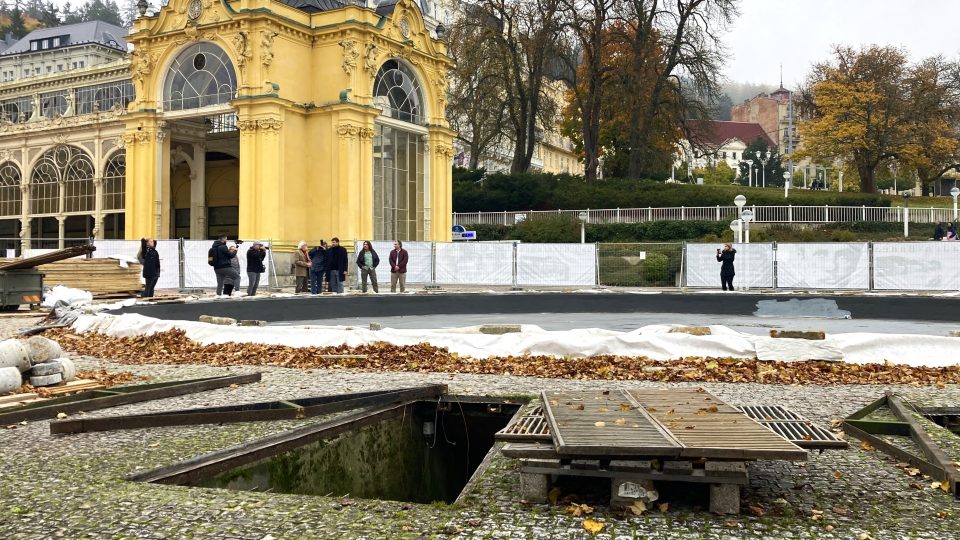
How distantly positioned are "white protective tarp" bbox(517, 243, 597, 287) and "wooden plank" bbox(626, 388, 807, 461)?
23.1m

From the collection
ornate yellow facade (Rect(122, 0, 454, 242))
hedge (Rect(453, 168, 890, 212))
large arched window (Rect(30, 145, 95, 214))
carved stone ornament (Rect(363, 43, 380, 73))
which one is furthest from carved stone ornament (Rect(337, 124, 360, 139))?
large arched window (Rect(30, 145, 95, 214))

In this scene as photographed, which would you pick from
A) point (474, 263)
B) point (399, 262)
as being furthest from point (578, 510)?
point (474, 263)

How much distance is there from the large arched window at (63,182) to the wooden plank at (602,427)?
4801 cm

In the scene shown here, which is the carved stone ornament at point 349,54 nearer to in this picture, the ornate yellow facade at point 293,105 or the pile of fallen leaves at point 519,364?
the ornate yellow facade at point 293,105

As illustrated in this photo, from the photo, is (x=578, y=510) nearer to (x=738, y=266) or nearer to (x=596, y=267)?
(x=738, y=266)

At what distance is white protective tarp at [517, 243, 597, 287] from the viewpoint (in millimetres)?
30281

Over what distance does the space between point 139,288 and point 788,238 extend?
1275 inches

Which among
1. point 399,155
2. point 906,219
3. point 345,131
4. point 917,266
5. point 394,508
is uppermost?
point 345,131

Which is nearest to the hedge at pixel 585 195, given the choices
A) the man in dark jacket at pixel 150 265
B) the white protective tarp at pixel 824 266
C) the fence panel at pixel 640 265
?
the fence panel at pixel 640 265

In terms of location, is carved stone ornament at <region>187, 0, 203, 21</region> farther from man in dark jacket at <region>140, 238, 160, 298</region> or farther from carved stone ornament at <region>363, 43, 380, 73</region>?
man in dark jacket at <region>140, 238, 160, 298</region>

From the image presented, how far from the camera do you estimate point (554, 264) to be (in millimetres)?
30578

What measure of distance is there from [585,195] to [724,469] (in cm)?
4781

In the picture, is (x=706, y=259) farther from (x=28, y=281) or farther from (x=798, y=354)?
(x=28, y=281)

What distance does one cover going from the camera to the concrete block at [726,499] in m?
5.00
